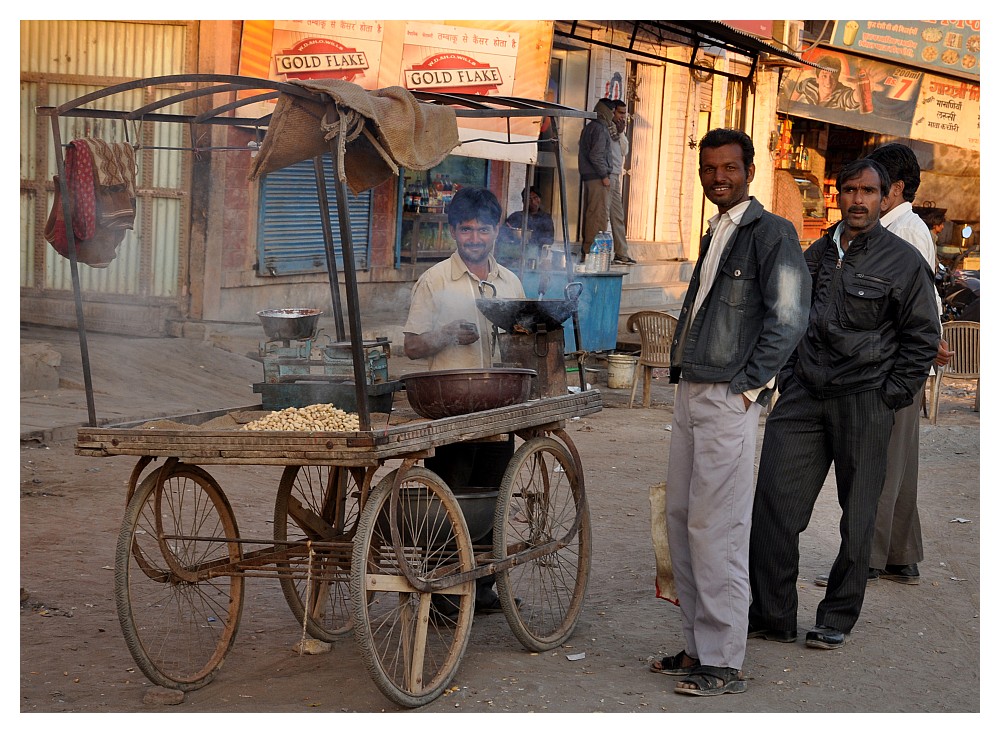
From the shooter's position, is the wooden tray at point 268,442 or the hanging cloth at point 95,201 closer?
the wooden tray at point 268,442

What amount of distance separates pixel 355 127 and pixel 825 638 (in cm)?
280

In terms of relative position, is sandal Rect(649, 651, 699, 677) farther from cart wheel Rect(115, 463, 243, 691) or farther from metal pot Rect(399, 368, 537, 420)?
cart wheel Rect(115, 463, 243, 691)

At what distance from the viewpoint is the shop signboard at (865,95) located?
19.3 metres

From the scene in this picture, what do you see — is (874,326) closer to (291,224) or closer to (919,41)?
(291,224)

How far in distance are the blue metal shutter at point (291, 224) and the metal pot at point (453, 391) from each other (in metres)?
6.42

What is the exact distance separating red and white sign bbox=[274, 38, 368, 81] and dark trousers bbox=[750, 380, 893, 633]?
6611 millimetres

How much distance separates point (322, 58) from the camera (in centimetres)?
1023

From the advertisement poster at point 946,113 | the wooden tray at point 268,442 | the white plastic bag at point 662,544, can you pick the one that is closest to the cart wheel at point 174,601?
the wooden tray at point 268,442

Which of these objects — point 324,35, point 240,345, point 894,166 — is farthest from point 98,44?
point 894,166

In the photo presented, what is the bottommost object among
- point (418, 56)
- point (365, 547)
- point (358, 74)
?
point (365, 547)

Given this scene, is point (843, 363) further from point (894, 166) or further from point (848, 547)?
point (894, 166)

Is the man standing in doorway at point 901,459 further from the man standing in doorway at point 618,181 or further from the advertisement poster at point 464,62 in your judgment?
the man standing in doorway at point 618,181

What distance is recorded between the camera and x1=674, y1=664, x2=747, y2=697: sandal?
4082 millimetres

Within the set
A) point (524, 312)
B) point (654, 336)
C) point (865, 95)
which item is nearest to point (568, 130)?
point (654, 336)
